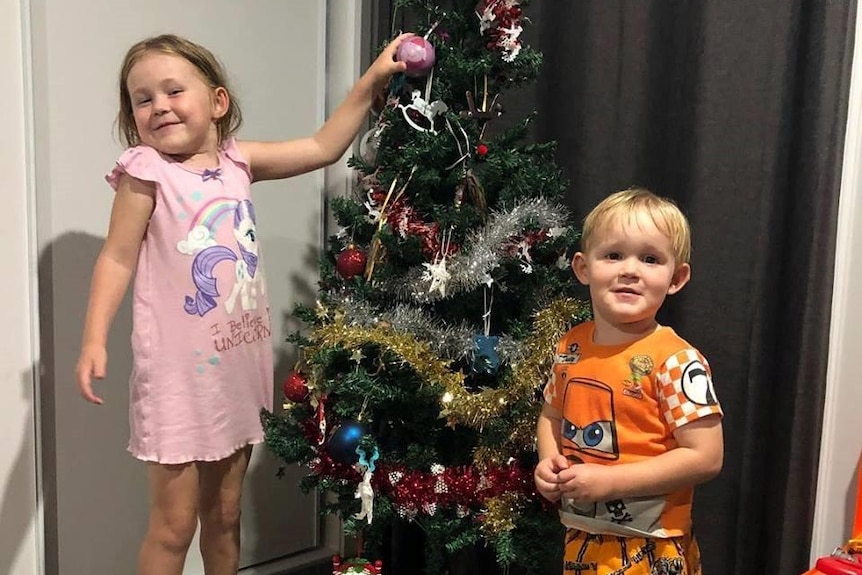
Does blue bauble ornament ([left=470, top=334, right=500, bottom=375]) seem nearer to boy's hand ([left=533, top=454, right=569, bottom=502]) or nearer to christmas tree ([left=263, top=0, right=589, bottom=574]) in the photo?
christmas tree ([left=263, top=0, right=589, bottom=574])

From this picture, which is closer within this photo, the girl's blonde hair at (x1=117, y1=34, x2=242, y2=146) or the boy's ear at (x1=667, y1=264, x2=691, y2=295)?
the boy's ear at (x1=667, y1=264, x2=691, y2=295)

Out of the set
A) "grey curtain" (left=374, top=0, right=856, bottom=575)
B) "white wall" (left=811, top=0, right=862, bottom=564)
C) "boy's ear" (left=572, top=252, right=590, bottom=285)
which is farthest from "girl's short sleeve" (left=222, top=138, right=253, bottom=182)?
"white wall" (left=811, top=0, right=862, bottom=564)

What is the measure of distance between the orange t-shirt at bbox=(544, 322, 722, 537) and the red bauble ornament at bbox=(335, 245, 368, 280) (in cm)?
50

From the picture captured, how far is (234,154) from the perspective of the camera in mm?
1564

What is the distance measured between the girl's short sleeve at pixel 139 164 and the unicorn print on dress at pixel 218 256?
107 millimetres

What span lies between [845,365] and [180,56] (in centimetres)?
132

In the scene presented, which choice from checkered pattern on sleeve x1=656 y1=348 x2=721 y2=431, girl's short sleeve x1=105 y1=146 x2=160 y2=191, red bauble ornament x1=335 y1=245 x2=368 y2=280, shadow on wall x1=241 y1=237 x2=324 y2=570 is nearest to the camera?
checkered pattern on sleeve x1=656 y1=348 x2=721 y2=431

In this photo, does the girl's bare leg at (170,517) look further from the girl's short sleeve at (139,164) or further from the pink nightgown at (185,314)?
the girl's short sleeve at (139,164)

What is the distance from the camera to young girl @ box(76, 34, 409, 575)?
4.70 ft

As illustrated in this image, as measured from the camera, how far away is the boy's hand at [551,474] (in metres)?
1.28

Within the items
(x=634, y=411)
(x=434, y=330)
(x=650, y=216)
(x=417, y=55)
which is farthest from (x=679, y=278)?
(x=417, y=55)

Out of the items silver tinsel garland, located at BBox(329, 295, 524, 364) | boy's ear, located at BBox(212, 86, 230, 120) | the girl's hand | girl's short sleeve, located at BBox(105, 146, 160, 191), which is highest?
the girl's hand

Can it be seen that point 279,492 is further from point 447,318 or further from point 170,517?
point 447,318

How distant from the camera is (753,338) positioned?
64.0 inches
